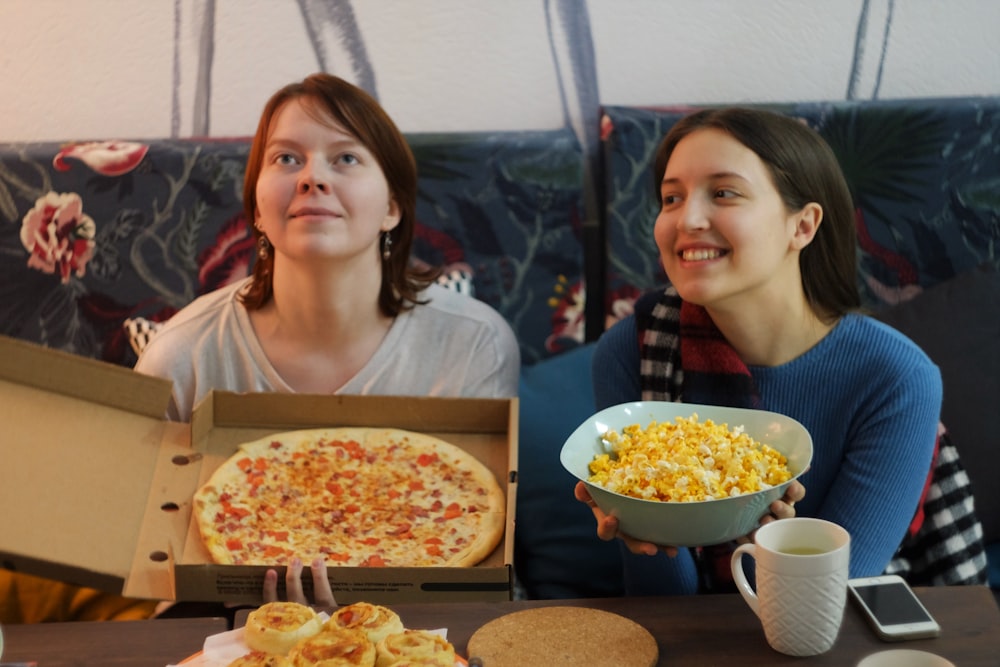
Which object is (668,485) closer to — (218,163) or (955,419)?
(955,419)

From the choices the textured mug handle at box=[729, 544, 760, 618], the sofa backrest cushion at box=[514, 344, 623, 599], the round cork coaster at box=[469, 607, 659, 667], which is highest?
the textured mug handle at box=[729, 544, 760, 618]

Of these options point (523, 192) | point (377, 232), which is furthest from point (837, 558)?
point (523, 192)

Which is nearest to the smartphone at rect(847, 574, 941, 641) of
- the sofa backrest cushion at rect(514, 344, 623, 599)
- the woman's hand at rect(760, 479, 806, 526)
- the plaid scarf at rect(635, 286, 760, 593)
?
the woman's hand at rect(760, 479, 806, 526)

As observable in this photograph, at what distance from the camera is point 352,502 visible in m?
1.78

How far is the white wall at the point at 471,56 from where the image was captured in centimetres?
266

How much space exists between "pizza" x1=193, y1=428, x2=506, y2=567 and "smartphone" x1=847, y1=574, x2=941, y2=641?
55cm

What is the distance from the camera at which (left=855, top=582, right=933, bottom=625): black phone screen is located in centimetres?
123

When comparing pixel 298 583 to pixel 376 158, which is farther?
pixel 376 158

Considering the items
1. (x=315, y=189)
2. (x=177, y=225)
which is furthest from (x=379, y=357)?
(x=177, y=225)

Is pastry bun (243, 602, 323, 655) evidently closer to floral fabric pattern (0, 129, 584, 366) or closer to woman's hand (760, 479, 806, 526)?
woman's hand (760, 479, 806, 526)

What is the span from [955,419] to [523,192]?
3.41ft

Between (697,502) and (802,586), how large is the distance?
0.47 feet

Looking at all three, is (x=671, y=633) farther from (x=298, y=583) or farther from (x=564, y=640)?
(x=298, y=583)

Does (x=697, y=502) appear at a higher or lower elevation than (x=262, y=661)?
higher
